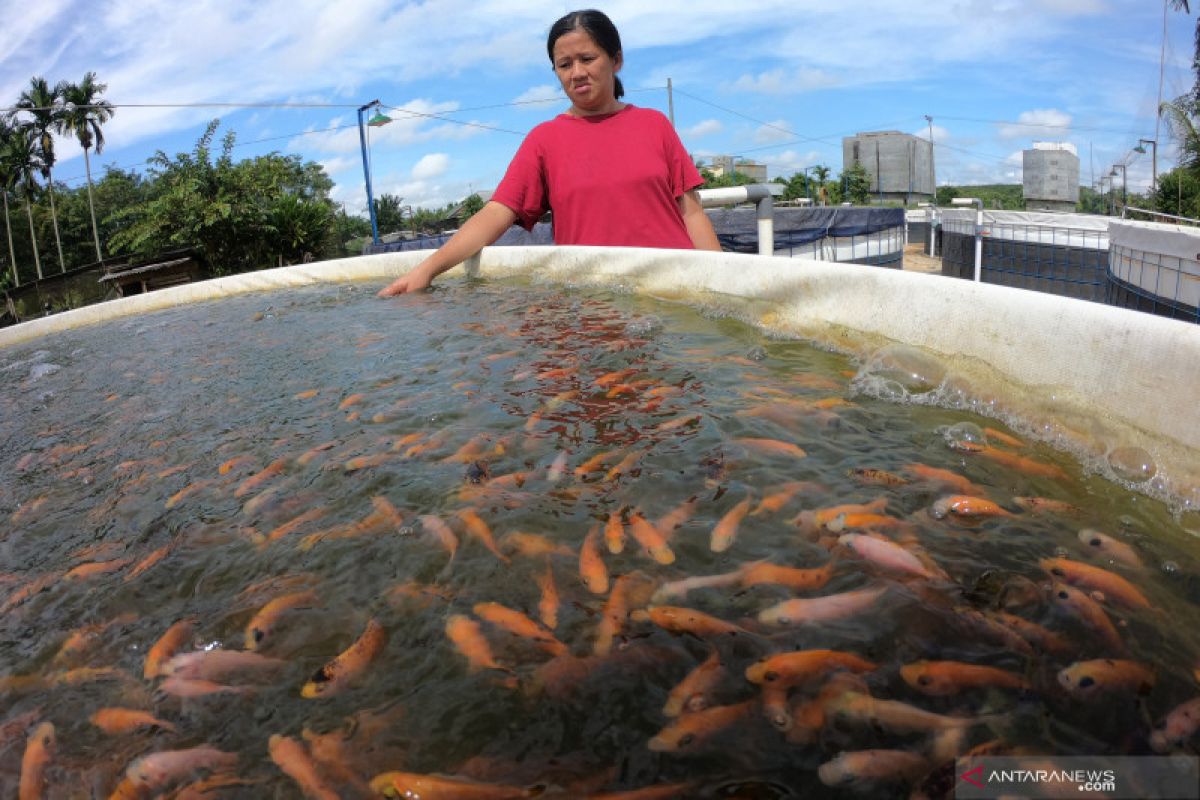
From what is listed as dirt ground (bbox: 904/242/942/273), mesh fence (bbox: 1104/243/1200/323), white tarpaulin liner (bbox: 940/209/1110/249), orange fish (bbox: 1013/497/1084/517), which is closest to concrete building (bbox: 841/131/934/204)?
dirt ground (bbox: 904/242/942/273)

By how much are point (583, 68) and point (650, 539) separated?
10.4 feet

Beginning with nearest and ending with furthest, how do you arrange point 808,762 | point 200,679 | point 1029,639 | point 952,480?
point 808,762 < point 1029,639 < point 200,679 < point 952,480

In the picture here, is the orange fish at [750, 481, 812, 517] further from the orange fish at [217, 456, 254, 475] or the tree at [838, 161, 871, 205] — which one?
the tree at [838, 161, 871, 205]

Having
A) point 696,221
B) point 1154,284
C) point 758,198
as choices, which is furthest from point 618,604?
point 1154,284

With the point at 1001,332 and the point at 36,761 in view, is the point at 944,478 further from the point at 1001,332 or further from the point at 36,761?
the point at 36,761

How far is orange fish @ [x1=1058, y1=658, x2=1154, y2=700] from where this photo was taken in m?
1.37

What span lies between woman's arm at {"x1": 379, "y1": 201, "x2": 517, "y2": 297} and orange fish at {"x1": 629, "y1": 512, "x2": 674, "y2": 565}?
317 centimetres

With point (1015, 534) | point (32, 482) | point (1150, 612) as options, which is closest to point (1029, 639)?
point (1150, 612)

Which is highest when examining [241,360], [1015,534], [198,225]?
[198,225]

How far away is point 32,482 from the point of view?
3.04 meters

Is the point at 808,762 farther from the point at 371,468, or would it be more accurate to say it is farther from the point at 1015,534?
the point at 371,468

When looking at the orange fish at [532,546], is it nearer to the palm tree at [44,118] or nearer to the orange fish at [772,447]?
the orange fish at [772,447]

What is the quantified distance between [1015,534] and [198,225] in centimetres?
2636

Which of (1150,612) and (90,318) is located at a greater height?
(90,318)
